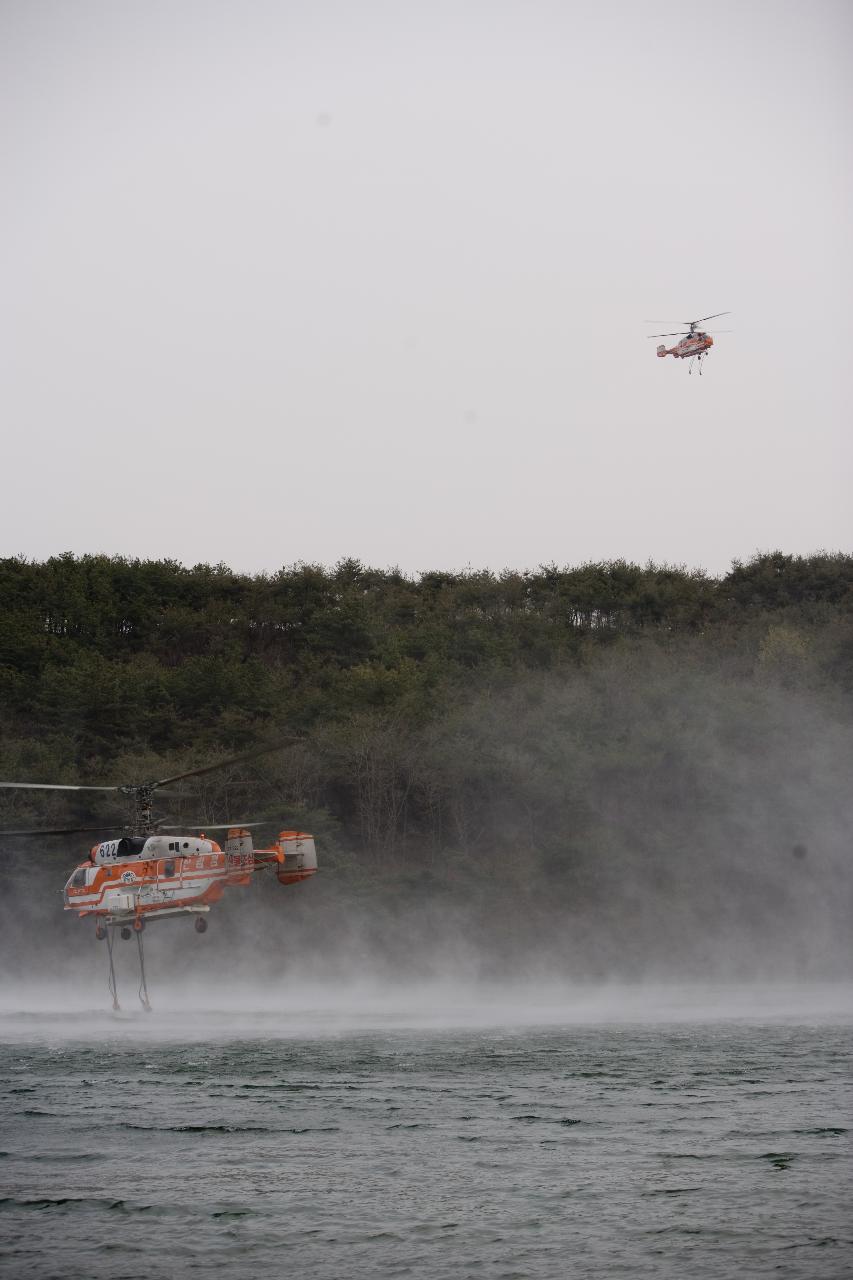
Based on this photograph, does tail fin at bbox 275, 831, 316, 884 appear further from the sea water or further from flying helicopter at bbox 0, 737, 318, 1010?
the sea water

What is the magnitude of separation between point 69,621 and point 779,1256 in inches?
3579

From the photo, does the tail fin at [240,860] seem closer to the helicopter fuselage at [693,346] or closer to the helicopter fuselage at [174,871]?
the helicopter fuselage at [174,871]

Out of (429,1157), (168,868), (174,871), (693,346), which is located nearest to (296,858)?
(174,871)

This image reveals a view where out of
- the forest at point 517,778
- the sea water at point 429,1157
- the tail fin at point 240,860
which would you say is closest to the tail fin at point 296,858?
the tail fin at point 240,860

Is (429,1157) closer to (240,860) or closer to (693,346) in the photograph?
(240,860)

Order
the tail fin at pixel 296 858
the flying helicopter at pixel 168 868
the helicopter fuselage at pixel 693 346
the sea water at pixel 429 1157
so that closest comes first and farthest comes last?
the sea water at pixel 429 1157, the flying helicopter at pixel 168 868, the tail fin at pixel 296 858, the helicopter fuselage at pixel 693 346

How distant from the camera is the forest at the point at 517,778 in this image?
76188 millimetres

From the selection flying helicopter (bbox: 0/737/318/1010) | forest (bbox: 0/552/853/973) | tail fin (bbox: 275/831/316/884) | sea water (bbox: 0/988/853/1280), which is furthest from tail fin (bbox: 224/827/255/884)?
forest (bbox: 0/552/853/973)

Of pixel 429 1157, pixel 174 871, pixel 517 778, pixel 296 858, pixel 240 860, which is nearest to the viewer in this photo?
pixel 429 1157

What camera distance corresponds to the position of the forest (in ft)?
250

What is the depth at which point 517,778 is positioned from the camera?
80562 mm

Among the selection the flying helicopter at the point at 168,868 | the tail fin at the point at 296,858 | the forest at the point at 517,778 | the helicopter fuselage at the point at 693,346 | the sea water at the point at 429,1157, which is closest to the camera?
the sea water at the point at 429,1157

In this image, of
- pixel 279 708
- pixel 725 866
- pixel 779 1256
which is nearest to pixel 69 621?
pixel 279 708

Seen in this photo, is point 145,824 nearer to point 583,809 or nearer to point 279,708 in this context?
point 583,809
